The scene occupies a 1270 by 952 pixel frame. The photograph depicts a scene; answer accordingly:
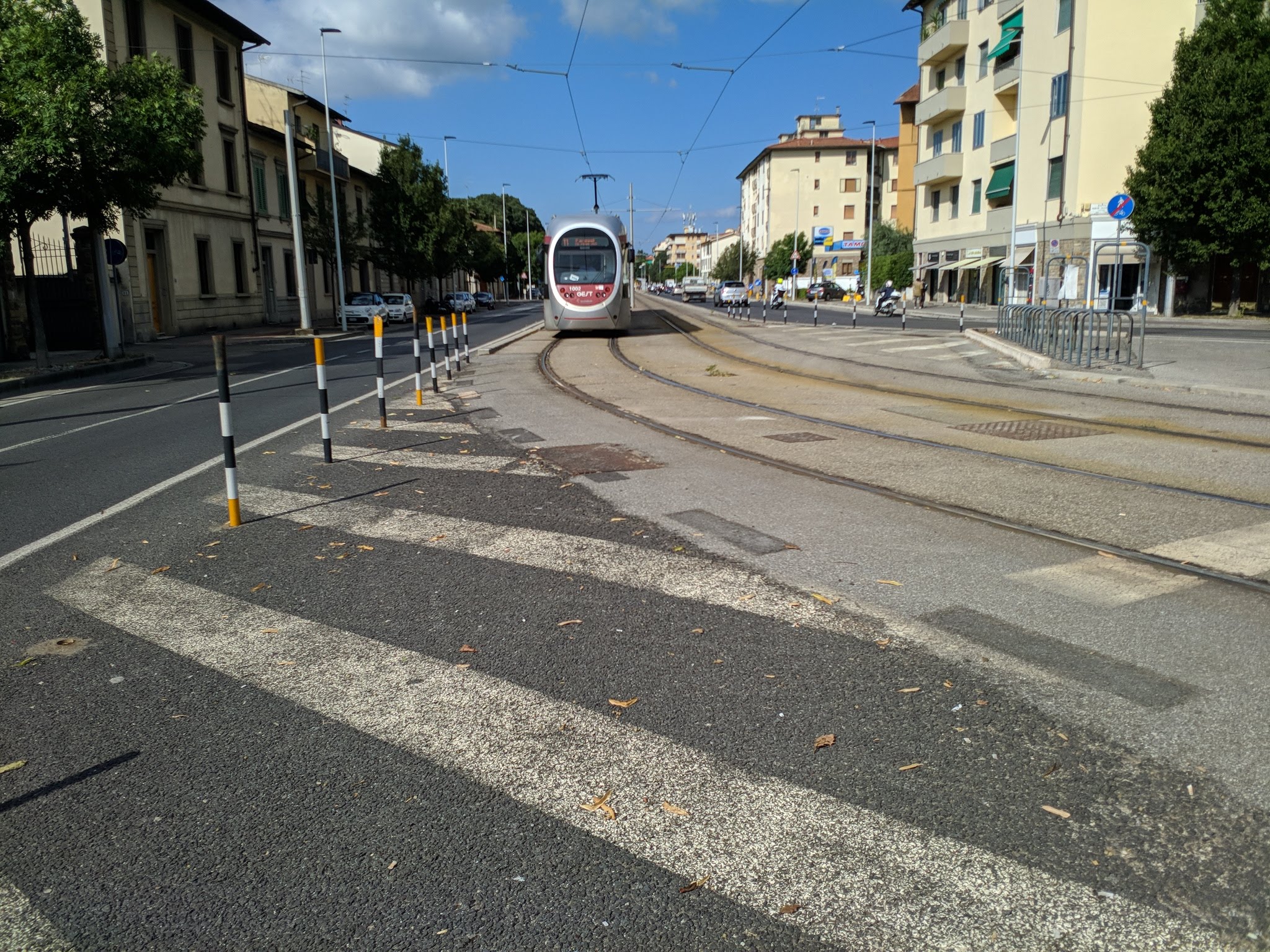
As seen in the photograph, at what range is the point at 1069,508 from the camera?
6.86 meters

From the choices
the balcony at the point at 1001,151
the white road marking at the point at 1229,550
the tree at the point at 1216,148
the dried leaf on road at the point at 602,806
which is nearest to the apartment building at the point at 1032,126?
the balcony at the point at 1001,151

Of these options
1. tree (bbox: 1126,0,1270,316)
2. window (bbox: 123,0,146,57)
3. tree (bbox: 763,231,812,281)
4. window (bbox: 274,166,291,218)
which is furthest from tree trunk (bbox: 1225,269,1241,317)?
tree (bbox: 763,231,812,281)

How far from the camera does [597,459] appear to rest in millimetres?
9031

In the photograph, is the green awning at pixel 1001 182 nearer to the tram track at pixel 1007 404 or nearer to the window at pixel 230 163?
the tram track at pixel 1007 404

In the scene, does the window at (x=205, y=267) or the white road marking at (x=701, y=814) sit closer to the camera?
the white road marking at (x=701, y=814)

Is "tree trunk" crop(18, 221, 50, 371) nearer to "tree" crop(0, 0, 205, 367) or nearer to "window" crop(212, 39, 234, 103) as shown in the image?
"tree" crop(0, 0, 205, 367)

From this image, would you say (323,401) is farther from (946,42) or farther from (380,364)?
(946,42)

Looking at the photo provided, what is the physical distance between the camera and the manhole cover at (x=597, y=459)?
8.52 meters

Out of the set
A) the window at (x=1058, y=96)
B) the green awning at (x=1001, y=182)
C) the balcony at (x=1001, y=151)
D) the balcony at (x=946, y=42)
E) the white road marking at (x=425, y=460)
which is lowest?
the white road marking at (x=425, y=460)

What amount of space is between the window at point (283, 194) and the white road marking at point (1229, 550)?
44778 mm

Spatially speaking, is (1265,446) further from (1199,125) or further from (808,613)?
(1199,125)

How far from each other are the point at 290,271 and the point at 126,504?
41.1 meters

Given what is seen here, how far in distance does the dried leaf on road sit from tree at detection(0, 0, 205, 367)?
19.6 metres

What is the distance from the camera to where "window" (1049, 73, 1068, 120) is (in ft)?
135
